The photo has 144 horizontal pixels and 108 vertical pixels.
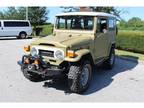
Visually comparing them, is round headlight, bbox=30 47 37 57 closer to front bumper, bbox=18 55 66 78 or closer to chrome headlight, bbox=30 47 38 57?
chrome headlight, bbox=30 47 38 57

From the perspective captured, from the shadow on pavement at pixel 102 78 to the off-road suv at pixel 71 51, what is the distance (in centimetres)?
36

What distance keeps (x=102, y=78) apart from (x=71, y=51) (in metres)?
2.29

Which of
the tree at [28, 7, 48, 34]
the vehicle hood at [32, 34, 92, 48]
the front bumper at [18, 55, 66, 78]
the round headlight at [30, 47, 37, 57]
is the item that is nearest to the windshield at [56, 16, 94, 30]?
the vehicle hood at [32, 34, 92, 48]

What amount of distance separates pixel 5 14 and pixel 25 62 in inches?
1812

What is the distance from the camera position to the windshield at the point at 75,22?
A: 291 inches

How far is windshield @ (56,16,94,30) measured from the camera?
738cm

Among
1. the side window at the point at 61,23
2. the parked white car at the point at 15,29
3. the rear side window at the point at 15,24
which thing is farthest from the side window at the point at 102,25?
the rear side window at the point at 15,24

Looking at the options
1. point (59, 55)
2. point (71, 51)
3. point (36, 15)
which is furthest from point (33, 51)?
point (36, 15)

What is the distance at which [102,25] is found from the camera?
7.81 m

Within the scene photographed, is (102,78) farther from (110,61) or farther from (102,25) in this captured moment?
(102,25)

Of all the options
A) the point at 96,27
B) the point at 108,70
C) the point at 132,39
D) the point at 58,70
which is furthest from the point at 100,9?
the point at 58,70

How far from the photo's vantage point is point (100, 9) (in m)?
21.4

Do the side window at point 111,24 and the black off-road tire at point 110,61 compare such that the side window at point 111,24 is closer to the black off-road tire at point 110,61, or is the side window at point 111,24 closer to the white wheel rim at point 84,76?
the black off-road tire at point 110,61

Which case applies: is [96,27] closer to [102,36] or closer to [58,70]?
[102,36]
